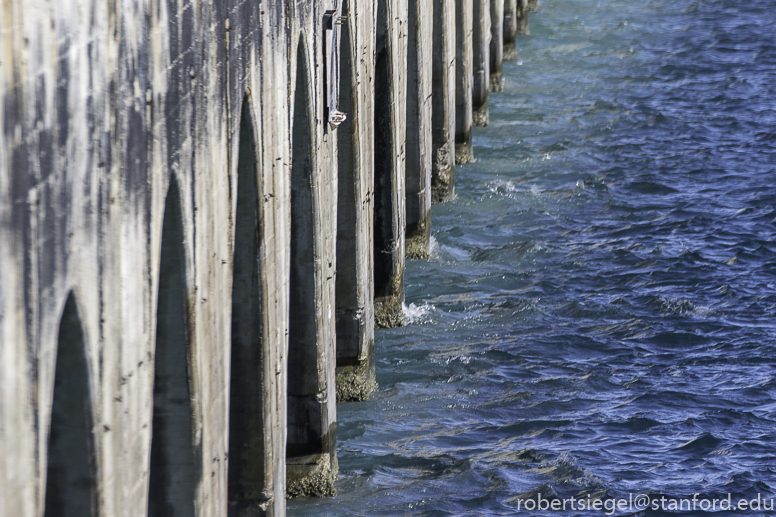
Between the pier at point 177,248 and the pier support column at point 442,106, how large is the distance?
7.91m

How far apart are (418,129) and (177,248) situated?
11625 millimetres

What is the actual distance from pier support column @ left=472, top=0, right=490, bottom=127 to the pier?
14.1 metres

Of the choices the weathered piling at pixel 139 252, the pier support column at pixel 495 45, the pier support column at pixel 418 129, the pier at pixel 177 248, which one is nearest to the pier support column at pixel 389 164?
the pier support column at pixel 418 129

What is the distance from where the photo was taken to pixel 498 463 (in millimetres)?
13383

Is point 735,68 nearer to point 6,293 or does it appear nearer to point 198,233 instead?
point 198,233

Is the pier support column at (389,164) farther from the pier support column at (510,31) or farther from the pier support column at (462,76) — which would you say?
the pier support column at (510,31)

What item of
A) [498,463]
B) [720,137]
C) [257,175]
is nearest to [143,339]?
[257,175]

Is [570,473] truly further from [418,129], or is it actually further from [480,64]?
[480,64]

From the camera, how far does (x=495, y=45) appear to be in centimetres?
3197

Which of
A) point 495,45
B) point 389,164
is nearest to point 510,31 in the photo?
point 495,45

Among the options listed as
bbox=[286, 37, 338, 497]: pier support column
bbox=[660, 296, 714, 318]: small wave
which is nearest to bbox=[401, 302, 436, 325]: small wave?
bbox=[660, 296, 714, 318]: small wave

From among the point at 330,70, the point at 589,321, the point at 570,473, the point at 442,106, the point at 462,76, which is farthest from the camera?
the point at 462,76

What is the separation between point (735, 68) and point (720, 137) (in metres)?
7.31

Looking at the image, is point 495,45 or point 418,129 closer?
point 418,129
